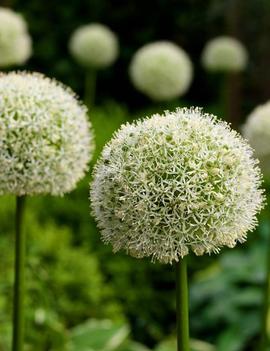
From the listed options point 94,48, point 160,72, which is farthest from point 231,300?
point 94,48

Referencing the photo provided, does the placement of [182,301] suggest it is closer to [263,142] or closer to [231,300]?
[263,142]

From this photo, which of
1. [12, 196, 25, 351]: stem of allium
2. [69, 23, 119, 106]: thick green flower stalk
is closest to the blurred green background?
[69, 23, 119, 106]: thick green flower stalk

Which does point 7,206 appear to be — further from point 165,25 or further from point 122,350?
point 165,25

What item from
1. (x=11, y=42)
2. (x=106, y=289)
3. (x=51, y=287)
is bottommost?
(x=51, y=287)

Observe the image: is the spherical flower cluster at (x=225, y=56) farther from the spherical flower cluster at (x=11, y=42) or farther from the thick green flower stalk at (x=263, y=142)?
the thick green flower stalk at (x=263, y=142)

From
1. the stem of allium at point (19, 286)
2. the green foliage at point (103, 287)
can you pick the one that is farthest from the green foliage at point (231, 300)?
the stem of allium at point (19, 286)

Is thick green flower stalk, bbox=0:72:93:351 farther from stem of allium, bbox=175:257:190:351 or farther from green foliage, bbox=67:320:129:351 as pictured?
green foliage, bbox=67:320:129:351

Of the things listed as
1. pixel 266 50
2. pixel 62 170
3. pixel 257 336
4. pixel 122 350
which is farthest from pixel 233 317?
pixel 266 50

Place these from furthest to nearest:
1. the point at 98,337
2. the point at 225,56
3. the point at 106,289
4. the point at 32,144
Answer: the point at 225,56 → the point at 106,289 → the point at 98,337 → the point at 32,144
